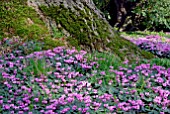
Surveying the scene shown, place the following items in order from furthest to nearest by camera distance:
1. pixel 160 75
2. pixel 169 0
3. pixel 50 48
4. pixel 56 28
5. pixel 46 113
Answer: pixel 169 0
pixel 56 28
pixel 50 48
pixel 160 75
pixel 46 113

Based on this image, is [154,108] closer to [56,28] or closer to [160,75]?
[160,75]

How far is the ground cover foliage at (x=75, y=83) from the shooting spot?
3838 mm

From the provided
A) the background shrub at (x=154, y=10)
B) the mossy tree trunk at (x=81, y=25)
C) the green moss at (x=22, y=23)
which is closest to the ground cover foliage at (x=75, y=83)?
the green moss at (x=22, y=23)

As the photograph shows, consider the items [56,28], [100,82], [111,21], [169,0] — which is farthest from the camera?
[111,21]

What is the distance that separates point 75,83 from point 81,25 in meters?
1.67

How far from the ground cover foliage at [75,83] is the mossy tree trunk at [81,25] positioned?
0.48 m

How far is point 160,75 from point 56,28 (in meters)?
1.84

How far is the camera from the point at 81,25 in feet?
19.1

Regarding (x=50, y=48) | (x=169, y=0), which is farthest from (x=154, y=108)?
(x=169, y=0)

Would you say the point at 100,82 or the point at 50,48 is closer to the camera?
the point at 100,82

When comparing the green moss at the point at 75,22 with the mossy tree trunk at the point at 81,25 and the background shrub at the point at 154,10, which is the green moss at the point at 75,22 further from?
the background shrub at the point at 154,10

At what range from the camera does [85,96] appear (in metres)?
4.08

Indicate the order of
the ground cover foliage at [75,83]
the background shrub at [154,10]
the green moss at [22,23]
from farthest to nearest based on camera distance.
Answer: the background shrub at [154,10]
the green moss at [22,23]
the ground cover foliage at [75,83]

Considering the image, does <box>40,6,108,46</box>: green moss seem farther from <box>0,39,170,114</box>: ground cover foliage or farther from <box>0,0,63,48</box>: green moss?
<box>0,39,170,114</box>: ground cover foliage
